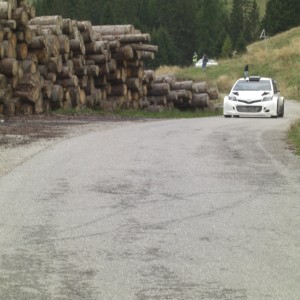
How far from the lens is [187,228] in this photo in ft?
21.3

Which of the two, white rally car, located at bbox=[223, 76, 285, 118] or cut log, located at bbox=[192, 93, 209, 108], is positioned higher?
white rally car, located at bbox=[223, 76, 285, 118]

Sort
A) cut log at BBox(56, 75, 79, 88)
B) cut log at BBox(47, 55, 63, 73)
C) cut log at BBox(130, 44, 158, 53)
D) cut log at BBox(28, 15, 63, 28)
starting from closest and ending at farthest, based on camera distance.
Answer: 1. cut log at BBox(47, 55, 63, 73)
2. cut log at BBox(28, 15, 63, 28)
3. cut log at BBox(56, 75, 79, 88)
4. cut log at BBox(130, 44, 158, 53)

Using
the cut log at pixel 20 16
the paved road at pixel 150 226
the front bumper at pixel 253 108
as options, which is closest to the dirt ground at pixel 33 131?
the paved road at pixel 150 226

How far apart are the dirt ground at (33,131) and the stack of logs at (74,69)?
94cm

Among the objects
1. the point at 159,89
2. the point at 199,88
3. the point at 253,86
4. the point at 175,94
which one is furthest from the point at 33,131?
the point at 199,88

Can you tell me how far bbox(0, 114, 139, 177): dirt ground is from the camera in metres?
11.2

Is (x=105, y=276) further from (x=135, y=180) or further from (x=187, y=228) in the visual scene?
(x=135, y=180)

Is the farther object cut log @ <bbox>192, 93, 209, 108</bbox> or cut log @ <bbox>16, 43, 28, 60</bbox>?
cut log @ <bbox>192, 93, 209, 108</bbox>

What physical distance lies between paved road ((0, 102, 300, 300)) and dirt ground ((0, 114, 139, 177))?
46 centimetres

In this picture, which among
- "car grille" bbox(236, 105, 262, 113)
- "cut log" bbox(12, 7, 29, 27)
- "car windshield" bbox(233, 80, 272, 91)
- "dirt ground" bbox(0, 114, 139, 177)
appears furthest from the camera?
"car windshield" bbox(233, 80, 272, 91)

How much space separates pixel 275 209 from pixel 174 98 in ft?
73.3

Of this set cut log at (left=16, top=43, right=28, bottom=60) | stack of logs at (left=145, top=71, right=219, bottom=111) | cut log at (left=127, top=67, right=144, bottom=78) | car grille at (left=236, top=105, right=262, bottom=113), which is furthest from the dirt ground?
stack of logs at (left=145, top=71, right=219, bottom=111)

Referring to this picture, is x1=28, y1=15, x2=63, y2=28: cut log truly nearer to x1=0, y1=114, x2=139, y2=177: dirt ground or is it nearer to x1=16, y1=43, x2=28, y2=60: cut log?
x1=16, y1=43, x2=28, y2=60: cut log

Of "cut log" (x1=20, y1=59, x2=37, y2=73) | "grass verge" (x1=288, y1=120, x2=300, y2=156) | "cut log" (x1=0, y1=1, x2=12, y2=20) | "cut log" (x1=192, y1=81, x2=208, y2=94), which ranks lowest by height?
"cut log" (x1=192, y1=81, x2=208, y2=94)
